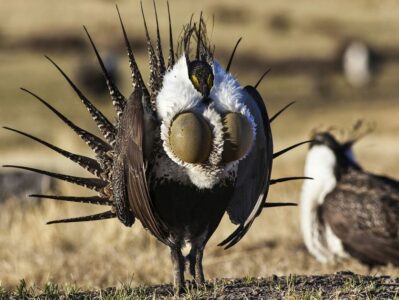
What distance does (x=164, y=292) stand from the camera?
4504mm

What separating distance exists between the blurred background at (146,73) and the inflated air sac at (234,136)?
684mm

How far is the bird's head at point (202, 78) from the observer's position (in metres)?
4.19

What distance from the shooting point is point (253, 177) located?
4598mm

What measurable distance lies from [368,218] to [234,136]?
11.2 ft

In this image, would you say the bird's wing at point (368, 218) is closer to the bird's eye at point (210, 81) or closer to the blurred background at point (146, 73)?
the blurred background at point (146, 73)

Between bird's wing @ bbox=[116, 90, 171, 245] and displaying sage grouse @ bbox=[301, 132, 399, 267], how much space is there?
3099 mm

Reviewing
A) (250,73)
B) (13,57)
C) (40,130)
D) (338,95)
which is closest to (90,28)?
(13,57)

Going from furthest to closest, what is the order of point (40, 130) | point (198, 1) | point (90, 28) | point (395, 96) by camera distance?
point (198, 1)
point (90, 28)
point (395, 96)
point (40, 130)

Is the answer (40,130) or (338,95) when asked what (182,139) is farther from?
(338,95)

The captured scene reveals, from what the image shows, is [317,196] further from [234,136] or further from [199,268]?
[234,136]

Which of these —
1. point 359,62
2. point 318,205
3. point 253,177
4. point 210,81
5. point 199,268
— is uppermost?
point 359,62

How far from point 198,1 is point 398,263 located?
33.8 m

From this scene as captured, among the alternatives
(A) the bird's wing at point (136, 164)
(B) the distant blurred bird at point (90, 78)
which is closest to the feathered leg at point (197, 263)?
(A) the bird's wing at point (136, 164)

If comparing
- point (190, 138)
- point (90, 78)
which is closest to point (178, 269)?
point (190, 138)
